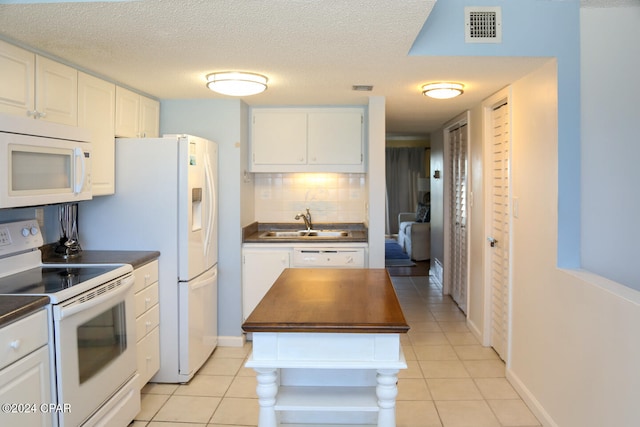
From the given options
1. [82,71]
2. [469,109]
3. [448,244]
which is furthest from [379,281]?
[448,244]

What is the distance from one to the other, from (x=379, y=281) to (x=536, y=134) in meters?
1.30

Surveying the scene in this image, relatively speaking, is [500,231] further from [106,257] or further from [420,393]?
[106,257]

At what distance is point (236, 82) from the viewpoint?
3.10 meters

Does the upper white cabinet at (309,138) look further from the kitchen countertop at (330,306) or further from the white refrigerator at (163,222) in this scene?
the kitchen countertop at (330,306)

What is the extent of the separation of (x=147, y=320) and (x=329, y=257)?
1.54 meters

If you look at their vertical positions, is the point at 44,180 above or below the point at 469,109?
below

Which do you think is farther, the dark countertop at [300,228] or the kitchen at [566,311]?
the dark countertop at [300,228]

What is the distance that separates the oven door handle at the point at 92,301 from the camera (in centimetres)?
200

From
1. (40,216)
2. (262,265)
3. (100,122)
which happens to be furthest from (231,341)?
(100,122)

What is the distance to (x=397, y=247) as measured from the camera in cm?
920

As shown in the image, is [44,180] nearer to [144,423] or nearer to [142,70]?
[142,70]

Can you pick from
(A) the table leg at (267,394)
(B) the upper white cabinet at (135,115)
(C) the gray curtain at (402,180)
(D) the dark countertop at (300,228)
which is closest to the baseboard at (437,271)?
(D) the dark countertop at (300,228)

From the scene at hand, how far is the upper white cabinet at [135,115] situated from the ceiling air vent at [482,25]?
228 centimetres

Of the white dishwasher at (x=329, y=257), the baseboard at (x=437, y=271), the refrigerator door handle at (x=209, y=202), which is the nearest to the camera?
the refrigerator door handle at (x=209, y=202)
